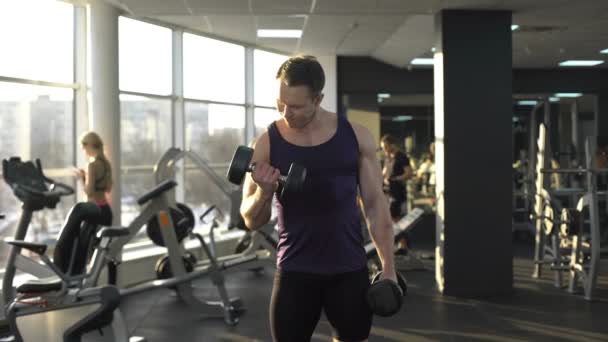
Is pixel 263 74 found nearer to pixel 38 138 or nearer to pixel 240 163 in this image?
pixel 38 138

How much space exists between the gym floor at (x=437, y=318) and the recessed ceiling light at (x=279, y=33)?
9.61 ft

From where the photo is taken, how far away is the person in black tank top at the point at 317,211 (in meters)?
1.64

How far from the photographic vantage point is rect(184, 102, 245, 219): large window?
24.8 ft

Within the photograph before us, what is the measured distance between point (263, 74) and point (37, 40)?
12.4ft

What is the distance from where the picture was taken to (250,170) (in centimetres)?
157

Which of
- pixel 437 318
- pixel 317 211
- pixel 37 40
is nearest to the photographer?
pixel 317 211

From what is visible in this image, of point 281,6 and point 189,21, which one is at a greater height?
point 189,21

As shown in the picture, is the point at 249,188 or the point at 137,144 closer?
the point at 249,188

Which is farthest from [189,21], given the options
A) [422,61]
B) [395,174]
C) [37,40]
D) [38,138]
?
[422,61]

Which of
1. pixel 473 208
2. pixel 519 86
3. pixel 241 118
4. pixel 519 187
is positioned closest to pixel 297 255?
pixel 473 208

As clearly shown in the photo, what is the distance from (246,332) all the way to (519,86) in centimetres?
758

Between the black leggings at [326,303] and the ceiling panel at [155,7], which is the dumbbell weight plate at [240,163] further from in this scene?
the ceiling panel at [155,7]

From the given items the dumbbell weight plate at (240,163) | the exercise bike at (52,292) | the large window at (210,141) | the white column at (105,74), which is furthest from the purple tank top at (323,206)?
the large window at (210,141)

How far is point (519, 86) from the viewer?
34.8ft
